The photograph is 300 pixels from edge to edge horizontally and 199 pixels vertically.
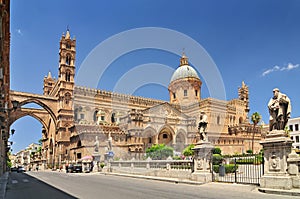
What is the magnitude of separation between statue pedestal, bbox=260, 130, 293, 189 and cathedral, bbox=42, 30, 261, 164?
3390cm

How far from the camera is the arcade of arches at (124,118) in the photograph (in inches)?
1857

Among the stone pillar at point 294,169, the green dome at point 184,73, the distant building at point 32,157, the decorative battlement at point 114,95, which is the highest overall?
the green dome at point 184,73

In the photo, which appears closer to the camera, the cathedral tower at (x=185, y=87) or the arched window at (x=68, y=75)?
the arched window at (x=68, y=75)

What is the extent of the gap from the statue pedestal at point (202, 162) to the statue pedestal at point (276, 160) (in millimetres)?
4062

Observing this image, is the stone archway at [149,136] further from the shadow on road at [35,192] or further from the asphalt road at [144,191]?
the asphalt road at [144,191]

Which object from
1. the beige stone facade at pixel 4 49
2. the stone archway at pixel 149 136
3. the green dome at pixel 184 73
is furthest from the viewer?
the green dome at pixel 184 73

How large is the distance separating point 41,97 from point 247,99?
5452cm

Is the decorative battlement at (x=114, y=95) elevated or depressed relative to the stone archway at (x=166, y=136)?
elevated

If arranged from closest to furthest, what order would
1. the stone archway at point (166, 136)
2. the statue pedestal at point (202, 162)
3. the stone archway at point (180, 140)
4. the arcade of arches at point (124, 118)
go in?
the statue pedestal at point (202, 162) → the arcade of arches at point (124, 118) → the stone archway at point (166, 136) → the stone archway at point (180, 140)

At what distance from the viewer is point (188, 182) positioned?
598 inches

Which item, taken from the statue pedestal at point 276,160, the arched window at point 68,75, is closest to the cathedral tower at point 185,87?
Result: the arched window at point 68,75

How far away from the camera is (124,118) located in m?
52.8

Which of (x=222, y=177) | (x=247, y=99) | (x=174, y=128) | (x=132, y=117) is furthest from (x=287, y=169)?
(x=247, y=99)

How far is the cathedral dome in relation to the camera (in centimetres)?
6760
